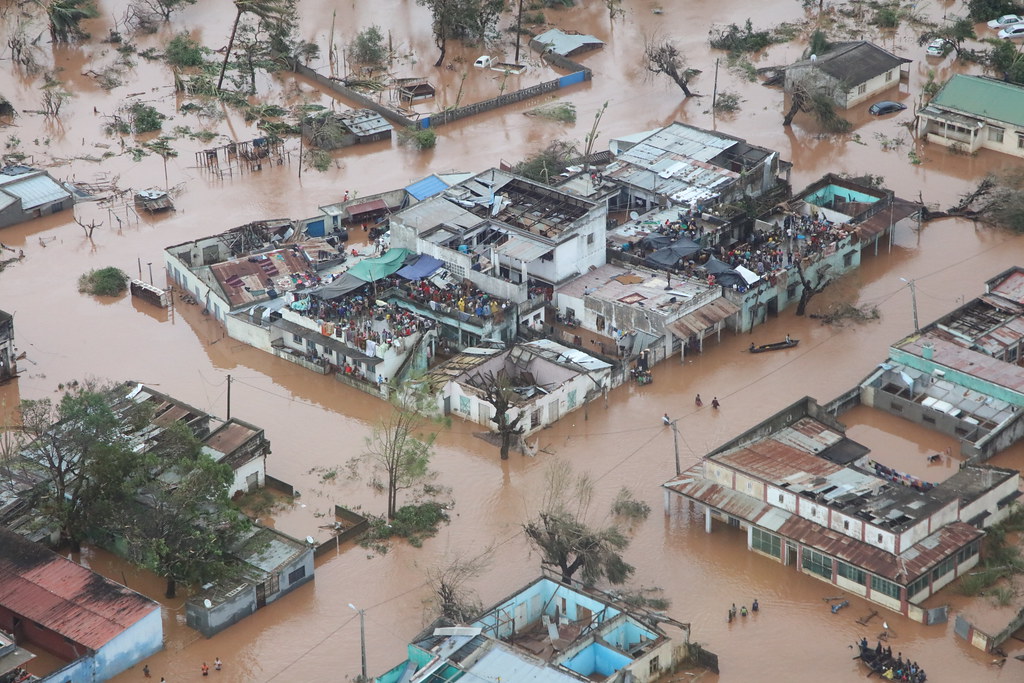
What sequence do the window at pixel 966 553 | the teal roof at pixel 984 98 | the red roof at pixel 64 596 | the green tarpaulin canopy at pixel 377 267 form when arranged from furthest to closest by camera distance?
the teal roof at pixel 984 98
the green tarpaulin canopy at pixel 377 267
the window at pixel 966 553
the red roof at pixel 64 596

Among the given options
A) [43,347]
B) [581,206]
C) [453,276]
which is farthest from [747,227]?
[43,347]

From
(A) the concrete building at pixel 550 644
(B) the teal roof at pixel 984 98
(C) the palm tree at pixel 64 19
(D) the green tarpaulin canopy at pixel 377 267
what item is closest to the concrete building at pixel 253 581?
(A) the concrete building at pixel 550 644

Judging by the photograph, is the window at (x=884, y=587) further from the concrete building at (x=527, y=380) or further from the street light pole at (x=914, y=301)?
the street light pole at (x=914, y=301)

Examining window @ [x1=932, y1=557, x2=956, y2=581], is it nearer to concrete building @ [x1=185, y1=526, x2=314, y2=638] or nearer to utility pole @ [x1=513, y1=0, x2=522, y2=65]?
concrete building @ [x1=185, y1=526, x2=314, y2=638]

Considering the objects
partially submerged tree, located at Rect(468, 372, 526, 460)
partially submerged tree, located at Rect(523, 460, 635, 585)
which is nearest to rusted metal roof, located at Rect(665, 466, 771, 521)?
partially submerged tree, located at Rect(523, 460, 635, 585)

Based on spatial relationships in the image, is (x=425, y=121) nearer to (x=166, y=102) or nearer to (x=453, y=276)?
(x=166, y=102)

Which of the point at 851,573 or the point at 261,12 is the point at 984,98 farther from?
the point at 851,573
